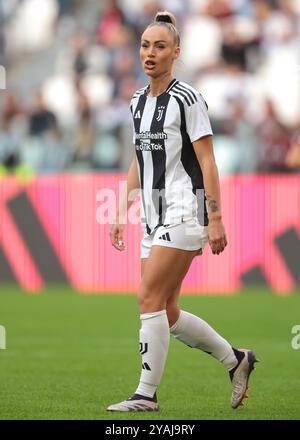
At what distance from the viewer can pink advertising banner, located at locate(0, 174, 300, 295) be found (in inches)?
660

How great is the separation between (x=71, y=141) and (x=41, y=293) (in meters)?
3.70

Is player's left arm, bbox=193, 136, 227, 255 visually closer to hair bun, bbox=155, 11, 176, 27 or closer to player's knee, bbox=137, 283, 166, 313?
player's knee, bbox=137, 283, 166, 313

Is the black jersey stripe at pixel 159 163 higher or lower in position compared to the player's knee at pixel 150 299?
higher

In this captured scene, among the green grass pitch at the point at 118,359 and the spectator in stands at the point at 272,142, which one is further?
the spectator in stands at the point at 272,142

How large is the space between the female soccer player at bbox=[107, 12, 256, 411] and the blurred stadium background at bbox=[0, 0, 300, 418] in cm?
41

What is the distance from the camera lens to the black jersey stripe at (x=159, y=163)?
717 cm

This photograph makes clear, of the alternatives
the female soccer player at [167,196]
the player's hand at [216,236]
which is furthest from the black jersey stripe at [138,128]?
the player's hand at [216,236]

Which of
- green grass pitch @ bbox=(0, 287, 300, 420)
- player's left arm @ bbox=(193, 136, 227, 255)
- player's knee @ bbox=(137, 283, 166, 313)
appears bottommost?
green grass pitch @ bbox=(0, 287, 300, 420)

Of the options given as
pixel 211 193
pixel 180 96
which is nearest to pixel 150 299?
pixel 211 193

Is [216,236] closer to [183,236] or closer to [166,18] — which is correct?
[183,236]

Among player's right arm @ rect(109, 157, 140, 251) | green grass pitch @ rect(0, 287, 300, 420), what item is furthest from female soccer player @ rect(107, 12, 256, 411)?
green grass pitch @ rect(0, 287, 300, 420)

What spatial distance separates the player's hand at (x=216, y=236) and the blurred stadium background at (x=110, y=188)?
99 cm

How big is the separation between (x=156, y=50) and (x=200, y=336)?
5.80 ft

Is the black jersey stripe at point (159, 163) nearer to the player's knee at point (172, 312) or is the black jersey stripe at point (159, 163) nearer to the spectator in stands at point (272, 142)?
the player's knee at point (172, 312)
